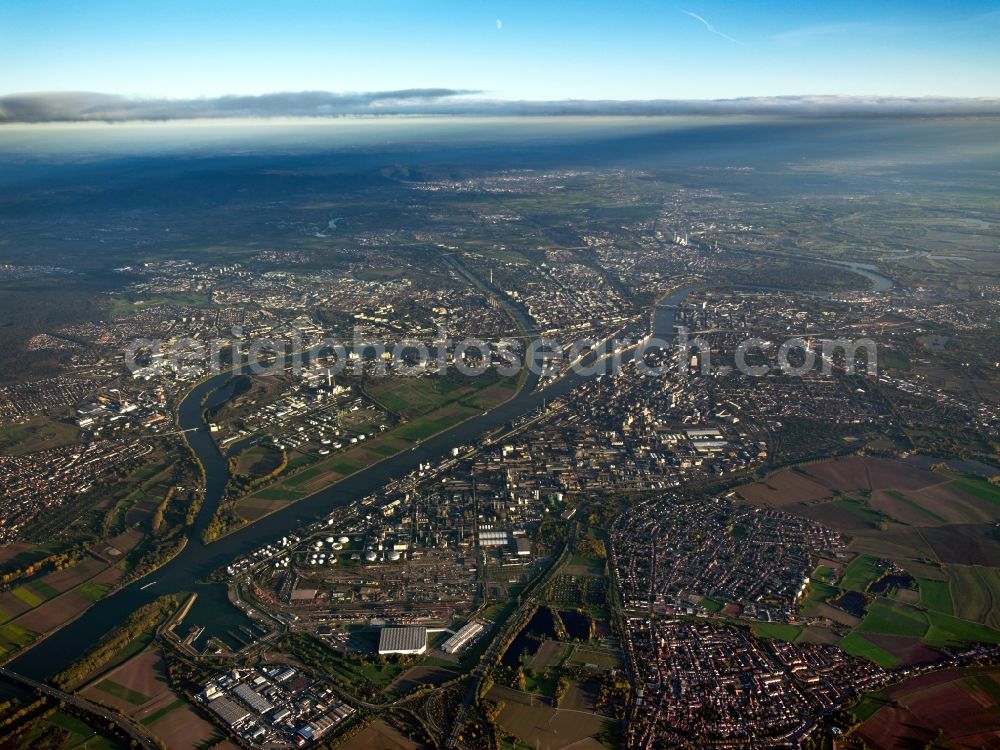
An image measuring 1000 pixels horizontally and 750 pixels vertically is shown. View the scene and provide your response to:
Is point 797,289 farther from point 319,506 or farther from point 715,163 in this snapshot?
point 715,163

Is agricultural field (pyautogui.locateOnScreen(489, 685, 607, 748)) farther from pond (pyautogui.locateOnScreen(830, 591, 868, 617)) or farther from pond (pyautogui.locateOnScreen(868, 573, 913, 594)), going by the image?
pond (pyautogui.locateOnScreen(868, 573, 913, 594))

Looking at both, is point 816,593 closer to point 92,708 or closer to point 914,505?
point 914,505

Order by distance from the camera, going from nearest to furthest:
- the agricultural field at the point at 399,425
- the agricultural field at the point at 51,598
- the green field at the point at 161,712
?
the green field at the point at 161,712 → the agricultural field at the point at 51,598 → the agricultural field at the point at 399,425

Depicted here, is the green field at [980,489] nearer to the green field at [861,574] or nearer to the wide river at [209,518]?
the green field at [861,574]

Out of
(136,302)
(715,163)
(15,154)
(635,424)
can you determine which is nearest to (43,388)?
(136,302)

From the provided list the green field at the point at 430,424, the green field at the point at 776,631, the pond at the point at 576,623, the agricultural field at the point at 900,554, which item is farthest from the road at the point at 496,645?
the green field at the point at 430,424

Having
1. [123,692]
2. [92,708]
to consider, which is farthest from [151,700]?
[92,708]
